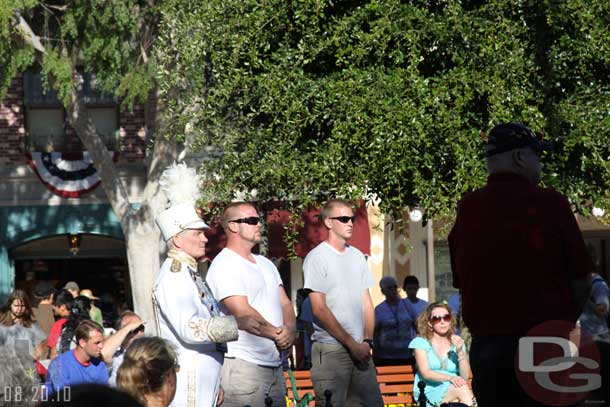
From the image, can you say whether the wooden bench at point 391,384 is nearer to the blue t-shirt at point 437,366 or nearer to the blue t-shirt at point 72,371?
the blue t-shirt at point 437,366

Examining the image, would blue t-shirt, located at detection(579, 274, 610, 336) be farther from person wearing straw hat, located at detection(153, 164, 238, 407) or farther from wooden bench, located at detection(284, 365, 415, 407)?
person wearing straw hat, located at detection(153, 164, 238, 407)

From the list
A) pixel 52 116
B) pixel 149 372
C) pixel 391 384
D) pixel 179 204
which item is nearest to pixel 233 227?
pixel 179 204

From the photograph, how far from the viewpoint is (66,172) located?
22672 mm

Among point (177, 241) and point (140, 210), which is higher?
point (140, 210)

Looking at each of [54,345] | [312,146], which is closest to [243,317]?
[54,345]

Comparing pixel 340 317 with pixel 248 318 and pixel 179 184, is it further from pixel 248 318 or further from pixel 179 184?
pixel 179 184

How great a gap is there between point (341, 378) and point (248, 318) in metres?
1.44

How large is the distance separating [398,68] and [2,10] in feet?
17.8

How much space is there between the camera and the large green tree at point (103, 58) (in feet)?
56.9

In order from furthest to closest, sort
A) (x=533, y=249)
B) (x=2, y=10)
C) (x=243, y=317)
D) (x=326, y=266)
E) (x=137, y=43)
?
(x=137, y=43) → (x=2, y=10) → (x=326, y=266) → (x=243, y=317) → (x=533, y=249)

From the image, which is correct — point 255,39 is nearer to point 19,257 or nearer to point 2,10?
point 2,10

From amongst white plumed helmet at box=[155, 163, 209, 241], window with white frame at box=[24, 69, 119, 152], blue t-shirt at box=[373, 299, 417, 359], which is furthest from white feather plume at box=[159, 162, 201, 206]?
window with white frame at box=[24, 69, 119, 152]

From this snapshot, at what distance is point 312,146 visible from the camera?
1512 centimetres

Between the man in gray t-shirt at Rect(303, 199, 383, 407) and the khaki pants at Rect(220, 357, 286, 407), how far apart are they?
92 centimetres
